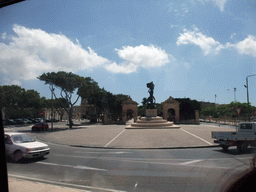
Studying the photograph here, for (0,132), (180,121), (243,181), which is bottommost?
(180,121)

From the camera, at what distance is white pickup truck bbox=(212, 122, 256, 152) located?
352 inches

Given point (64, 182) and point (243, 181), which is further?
point (64, 182)

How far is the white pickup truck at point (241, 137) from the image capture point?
8.95m

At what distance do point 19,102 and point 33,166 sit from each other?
34.6 metres

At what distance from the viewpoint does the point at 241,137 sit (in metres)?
9.05

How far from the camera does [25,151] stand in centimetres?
800

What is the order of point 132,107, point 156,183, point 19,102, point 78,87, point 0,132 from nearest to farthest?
point 0,132
point 156,183
point 78,87
point 19,102
point 132,107

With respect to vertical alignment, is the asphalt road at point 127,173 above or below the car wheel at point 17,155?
below

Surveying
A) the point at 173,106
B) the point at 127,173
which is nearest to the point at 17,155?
the point at 127,173

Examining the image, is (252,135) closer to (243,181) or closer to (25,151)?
(243,181)

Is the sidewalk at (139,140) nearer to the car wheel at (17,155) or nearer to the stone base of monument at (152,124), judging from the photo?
the car wheel at (17,155)

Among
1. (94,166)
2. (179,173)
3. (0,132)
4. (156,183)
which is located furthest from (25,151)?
(179,173)

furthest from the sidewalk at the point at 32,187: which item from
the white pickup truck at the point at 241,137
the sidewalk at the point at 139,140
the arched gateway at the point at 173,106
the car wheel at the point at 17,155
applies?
the arched gateway at the point at 173,106

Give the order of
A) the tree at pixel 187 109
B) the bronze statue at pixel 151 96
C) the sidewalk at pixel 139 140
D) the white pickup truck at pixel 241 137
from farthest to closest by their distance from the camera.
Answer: the tree at pixel 187 109 < the bronze statue at pixel 151 96 < the sidewalk at pixel 139 140 < the white pickup truck at pixel 241 137
